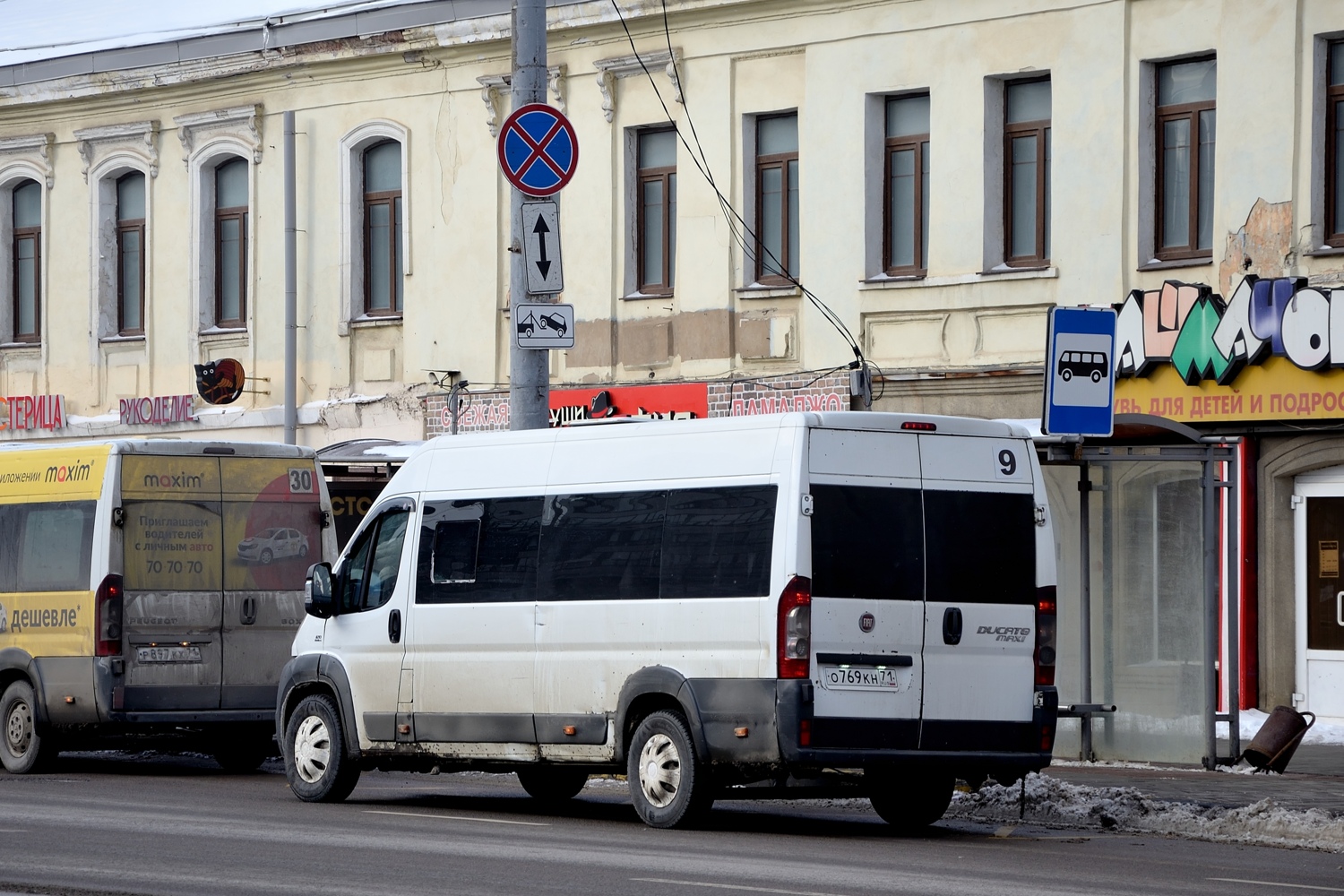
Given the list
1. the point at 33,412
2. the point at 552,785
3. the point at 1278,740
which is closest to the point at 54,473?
the point at 552,785

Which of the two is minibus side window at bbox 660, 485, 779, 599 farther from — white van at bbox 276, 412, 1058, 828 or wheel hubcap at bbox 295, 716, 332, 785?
wheel hubcap at bbox 295, 716, 332, 785

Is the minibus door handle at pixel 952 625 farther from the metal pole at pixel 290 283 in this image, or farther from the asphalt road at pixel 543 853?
the metal pole at pixel 290 283

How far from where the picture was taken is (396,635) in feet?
47.1

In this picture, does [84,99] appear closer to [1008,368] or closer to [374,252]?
[374,252]

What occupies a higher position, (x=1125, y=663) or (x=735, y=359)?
(x=735, y=359)

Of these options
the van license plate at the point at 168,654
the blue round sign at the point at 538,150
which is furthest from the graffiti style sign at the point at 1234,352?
the van license plate at the point at 168,654

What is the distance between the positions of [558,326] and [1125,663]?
4.70 meters

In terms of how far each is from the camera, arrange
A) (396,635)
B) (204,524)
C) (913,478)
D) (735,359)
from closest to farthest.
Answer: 1. (913,478)
2. (396,635)
3. (204,524)
4. (735,359)

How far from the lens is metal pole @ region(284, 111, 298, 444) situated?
29.1 m

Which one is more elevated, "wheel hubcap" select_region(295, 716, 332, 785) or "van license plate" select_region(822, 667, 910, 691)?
"van license plate" select_region(822, 667, 910, 691)

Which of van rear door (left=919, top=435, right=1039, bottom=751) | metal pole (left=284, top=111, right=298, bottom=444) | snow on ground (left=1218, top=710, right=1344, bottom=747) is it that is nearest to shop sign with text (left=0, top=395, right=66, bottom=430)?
metal pole (left=284, top=111, right=298, bottom=444)

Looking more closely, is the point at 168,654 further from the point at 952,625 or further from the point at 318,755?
the point at 952,625

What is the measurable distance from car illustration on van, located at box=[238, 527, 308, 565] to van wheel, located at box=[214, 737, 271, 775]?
4.95 ft

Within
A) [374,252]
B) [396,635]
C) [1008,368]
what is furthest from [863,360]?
[396,635]
